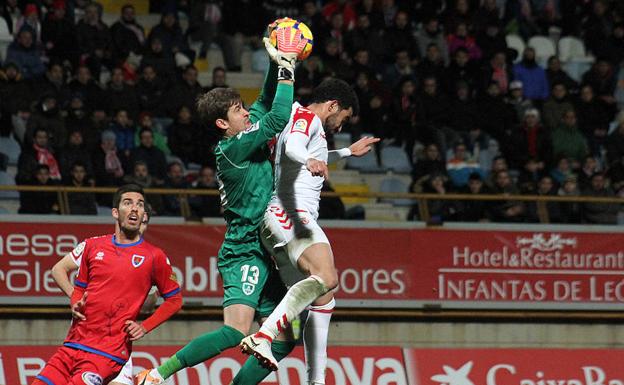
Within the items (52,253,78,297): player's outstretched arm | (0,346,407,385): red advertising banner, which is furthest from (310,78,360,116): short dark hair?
(0,346,407,385): red advertising banner

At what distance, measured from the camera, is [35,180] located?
14.9 m

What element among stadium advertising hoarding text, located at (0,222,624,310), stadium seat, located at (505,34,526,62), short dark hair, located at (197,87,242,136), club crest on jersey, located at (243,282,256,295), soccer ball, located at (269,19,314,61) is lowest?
club crest on jersey, located at (243,282,256,295)

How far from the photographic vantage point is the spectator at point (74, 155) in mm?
15281

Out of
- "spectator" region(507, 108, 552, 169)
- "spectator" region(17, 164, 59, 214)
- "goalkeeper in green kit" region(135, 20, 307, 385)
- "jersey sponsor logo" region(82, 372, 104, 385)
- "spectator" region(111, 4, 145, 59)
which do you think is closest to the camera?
"jersey sponsor logo" region(82, 372, 104, 385)

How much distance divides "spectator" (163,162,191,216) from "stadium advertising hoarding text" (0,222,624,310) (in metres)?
0.42

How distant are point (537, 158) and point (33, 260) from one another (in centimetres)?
680

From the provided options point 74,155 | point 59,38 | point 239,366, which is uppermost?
point 59,38

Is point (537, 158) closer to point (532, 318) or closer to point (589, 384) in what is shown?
point (532, 318)

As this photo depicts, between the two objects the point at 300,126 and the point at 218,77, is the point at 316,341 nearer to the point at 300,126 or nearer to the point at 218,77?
the point at 300,126

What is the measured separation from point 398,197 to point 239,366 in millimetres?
3584

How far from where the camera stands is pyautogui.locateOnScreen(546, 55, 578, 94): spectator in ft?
63.2

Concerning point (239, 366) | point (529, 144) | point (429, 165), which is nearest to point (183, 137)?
point (429, 165)

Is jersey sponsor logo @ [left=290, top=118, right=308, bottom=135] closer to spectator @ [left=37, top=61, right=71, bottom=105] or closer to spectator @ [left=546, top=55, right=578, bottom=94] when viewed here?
spectator @ [left=37, top=61, right=71, bottom=105]

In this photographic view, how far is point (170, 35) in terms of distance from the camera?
58.7ft
